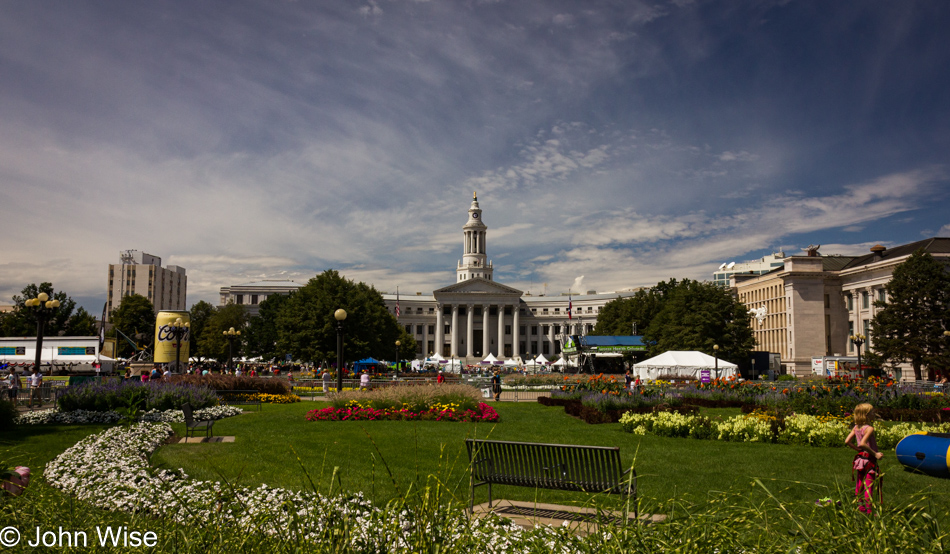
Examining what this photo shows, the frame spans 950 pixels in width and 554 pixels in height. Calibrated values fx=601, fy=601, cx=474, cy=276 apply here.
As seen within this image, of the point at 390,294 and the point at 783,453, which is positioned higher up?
the point at 390,294

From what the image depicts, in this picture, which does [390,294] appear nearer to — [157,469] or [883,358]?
[883,358]

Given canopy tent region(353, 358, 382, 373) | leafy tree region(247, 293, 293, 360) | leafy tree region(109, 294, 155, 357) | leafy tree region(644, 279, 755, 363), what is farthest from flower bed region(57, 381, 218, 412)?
leafy tree region(109, 294, 155, 357)

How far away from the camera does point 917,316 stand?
160ft

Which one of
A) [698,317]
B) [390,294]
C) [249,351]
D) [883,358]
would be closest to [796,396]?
[883,358]

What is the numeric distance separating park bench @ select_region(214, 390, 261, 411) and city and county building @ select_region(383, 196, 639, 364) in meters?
97.1

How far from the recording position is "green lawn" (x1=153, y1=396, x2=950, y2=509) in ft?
28.5

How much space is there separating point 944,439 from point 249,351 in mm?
80698

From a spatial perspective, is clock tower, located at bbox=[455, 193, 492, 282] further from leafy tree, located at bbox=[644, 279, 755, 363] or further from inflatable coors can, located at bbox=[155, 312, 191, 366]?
inflatable coors can, located at bbox=[155, 312, 191, 366]

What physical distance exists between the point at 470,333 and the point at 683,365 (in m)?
Result: 82.5

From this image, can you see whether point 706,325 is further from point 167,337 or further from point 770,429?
point 167,337

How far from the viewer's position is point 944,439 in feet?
35.3

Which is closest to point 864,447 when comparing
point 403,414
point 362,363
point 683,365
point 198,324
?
point 403,414

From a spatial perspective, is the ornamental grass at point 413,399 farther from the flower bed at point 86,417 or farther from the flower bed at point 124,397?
the flower bed at point 124,397

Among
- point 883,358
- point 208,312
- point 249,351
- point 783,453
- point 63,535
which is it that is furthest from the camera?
point 208,312
